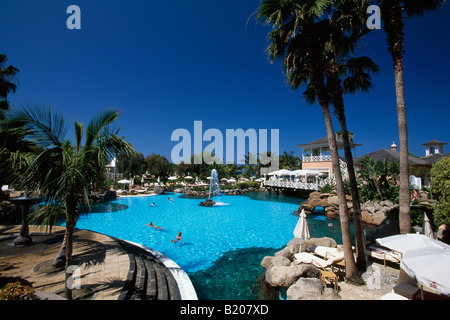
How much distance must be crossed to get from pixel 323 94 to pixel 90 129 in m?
6.46

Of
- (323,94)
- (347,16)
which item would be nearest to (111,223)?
(323,94)

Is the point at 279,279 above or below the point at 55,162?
below

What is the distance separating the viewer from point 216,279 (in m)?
7.33

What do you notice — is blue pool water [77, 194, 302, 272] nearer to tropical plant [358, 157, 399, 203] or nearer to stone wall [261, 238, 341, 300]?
stone wall [261, 238, 341, 300]

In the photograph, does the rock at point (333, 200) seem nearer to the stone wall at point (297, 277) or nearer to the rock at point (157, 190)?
the stone wall at point (297, 277)

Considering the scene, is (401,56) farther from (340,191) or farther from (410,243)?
(410,243)

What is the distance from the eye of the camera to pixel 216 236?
12.5m

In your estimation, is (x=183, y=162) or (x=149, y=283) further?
(x=183, y=162)

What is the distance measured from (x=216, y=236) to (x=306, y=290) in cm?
785

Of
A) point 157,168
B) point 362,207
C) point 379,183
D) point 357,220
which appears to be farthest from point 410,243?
point 157,168

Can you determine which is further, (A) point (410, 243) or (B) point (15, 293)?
(A) point (410, 243)

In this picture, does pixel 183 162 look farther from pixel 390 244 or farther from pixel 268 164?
pixel 390 244

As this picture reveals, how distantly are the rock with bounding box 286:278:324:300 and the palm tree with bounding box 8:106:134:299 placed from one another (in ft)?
16.9

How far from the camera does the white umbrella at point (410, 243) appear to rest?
16.2 ft
